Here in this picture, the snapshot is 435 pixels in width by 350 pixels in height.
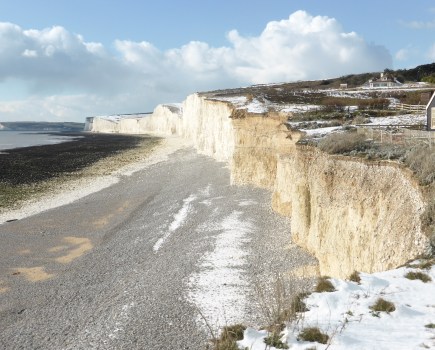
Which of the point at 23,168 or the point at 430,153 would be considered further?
Result: the point at 23,168

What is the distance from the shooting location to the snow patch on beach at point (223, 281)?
14166mm

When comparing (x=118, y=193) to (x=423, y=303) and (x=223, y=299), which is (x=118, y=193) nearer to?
(x=223, y=299)

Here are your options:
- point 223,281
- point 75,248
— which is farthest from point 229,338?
point 75,248

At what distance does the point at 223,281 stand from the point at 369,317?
33.3 feet

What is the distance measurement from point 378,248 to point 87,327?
30.5 ft

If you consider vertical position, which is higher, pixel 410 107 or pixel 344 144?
pixel 410 107

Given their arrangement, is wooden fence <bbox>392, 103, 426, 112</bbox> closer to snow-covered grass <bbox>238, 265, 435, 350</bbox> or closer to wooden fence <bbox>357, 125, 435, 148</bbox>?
wooden fence <bbox>357, 125, 435, 148</bbox>

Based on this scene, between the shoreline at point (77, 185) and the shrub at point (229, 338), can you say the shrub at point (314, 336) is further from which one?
the shoreline at point (77, 185)

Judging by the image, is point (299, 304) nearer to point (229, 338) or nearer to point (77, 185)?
point (229, 338)

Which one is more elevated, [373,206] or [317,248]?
[373,206]

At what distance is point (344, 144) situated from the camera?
17.8 metres

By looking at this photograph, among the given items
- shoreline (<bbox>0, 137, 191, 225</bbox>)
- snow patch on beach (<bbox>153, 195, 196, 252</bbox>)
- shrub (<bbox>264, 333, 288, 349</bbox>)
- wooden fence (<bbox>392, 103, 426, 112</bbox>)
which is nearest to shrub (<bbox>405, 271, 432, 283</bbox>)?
shrub (<bbox>264, 333, 288, 349</bbox>)

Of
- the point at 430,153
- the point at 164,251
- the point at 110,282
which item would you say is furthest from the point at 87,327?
the point at 430,153

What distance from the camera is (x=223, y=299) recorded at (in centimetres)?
1512
